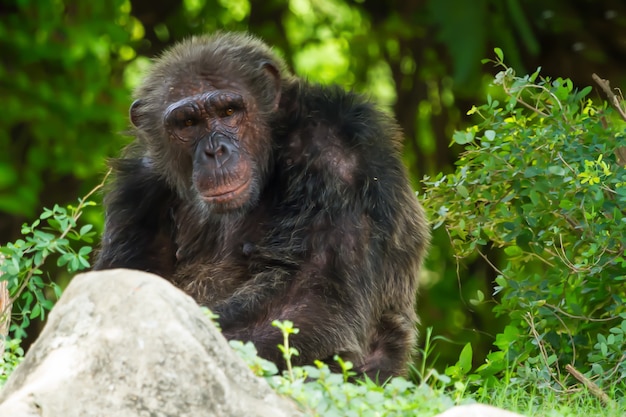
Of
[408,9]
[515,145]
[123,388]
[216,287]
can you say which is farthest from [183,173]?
[408,9]

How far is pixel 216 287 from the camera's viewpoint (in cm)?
493

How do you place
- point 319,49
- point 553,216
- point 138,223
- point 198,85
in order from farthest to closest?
point 319,49, point 138,223, point 198,85, point 553,216

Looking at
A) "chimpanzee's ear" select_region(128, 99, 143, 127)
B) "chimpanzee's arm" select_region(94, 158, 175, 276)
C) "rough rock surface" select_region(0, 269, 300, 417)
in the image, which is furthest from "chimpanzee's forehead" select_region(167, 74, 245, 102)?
"rough rock surface" select_region(0, 269, 300, 417)

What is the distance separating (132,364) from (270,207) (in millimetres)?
2091

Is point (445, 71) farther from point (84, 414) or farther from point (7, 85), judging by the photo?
point (84, 414)

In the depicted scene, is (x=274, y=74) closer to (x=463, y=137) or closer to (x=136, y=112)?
(x=136, y=112)

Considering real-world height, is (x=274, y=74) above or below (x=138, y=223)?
above

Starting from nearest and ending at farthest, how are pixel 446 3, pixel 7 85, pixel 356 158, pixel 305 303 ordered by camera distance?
pixel 305 303, pixel 356 158, pixel 446 3, pixel 7 85

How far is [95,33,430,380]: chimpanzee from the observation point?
4.53 m

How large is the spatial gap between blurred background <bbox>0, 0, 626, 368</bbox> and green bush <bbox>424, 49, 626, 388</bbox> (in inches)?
120

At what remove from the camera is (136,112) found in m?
5.38

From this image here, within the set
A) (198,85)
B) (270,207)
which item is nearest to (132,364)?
(270,207)

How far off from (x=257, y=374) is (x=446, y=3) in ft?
17.0

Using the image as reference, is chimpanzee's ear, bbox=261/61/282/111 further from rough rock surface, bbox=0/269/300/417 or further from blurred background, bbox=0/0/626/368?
blurred background, bbox=0/0/626/368
